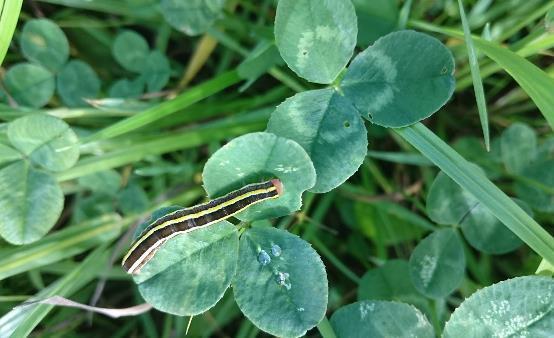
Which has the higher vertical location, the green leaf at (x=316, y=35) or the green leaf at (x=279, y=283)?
the green leaf at (x=316, y=35)

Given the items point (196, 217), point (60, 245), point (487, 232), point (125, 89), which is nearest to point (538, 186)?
point (487, 232)

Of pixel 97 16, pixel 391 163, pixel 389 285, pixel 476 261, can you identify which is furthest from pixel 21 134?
pixel 476 261

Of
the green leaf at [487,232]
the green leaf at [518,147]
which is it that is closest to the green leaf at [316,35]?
the green leaf at [487,232]

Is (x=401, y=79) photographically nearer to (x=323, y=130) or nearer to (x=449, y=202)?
(x=323, y=130)

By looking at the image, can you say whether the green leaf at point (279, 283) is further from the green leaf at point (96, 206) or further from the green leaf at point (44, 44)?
the green leaf at point (44, 44)

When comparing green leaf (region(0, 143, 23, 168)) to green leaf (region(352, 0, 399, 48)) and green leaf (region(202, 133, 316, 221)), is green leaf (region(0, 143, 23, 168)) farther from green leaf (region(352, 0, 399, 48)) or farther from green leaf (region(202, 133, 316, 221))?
green leaf (region(352, 0, 399, 48))

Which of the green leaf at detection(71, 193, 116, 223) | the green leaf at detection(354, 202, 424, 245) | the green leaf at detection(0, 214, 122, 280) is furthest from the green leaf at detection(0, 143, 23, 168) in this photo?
the green leaf at detection(354, 202, 424, 245)

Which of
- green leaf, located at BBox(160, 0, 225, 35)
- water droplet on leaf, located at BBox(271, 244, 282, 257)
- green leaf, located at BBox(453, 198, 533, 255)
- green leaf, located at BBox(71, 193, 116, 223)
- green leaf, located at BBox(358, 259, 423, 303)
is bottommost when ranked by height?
green leaf, located at BBox(71, 193, 116, 223)
